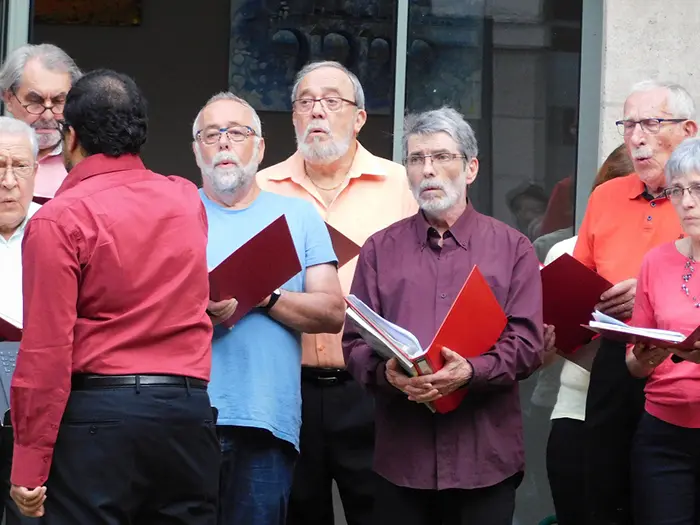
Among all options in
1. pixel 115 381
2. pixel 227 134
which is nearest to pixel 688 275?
pixel 227 134

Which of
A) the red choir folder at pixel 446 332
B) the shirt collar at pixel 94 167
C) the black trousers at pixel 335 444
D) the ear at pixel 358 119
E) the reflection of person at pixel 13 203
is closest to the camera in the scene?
the shirt collar at pixel 94 167

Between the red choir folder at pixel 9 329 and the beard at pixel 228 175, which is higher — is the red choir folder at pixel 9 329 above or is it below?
below

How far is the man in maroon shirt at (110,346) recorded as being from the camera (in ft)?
11.7

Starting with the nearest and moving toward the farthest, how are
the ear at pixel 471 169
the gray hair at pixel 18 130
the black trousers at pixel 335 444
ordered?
the ear at pixel 471 169, the gray hair at pixel 18 130, the black trousers at pixel 335 444

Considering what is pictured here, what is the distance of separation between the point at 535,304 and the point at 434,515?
0.75 m

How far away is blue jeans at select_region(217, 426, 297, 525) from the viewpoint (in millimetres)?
4594

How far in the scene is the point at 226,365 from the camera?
4633mm

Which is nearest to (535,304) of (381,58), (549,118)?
(549,118)

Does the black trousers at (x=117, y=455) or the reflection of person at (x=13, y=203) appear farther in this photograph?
the reflection of person at (x=13, y=203)

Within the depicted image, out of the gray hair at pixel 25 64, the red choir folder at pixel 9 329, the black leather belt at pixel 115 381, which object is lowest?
the black leather belt at pixel 115 381

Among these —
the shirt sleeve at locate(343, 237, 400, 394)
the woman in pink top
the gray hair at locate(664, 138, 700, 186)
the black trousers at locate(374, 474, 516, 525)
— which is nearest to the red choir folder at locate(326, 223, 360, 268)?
the shirt sleeve at locate(343, 237, 400, 394)

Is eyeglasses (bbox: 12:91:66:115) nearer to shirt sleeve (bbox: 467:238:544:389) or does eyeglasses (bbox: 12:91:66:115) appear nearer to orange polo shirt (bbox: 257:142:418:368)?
orange polo shirt (bbox: 257:142:418:368)

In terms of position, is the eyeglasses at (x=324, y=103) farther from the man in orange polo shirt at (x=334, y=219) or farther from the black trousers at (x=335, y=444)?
the black trousers at (x=335, y=444)

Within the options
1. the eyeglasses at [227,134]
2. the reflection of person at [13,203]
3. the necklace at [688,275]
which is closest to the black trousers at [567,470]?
the necklace at [688,275]
